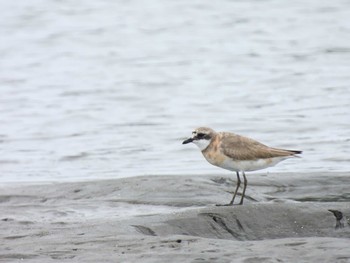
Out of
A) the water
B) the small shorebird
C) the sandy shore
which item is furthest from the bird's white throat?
the water

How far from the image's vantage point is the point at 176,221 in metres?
8.63

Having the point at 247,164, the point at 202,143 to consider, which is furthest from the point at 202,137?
the point at 247,164

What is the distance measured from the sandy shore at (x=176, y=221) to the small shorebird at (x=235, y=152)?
0.40 m

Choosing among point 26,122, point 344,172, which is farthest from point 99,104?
point 344,172

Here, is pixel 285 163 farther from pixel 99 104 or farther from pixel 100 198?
pixel 99 104

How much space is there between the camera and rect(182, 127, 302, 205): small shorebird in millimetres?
9547

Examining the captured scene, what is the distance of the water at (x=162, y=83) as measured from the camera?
14.0m

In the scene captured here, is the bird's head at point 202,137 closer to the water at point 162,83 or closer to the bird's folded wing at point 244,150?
the bird's folded wing at point 244,150

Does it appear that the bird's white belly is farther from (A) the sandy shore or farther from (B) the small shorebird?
(A) the sandy shore

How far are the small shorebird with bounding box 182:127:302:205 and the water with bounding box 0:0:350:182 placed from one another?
9.20 feet

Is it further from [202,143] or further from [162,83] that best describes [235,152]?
[162,83]

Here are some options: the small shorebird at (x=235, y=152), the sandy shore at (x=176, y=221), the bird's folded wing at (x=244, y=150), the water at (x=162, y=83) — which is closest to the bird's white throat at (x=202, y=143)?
the small shorebird at (x=235, y=152)

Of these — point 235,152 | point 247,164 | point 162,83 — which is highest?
point 235,152

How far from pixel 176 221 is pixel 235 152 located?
117 centimetres
